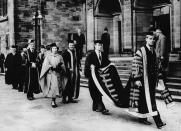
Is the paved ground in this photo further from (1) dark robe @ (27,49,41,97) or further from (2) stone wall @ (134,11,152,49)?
(2) stone wall @ (134,11,152,49)

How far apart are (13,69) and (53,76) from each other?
6.50 meters

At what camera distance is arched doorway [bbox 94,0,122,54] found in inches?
828

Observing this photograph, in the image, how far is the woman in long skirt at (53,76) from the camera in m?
9.10

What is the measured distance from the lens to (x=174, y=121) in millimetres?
6824

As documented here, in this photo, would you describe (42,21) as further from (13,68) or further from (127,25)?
(13,68)

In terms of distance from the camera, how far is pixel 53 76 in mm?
9195

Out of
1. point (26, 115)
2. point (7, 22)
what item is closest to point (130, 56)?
point (26, 115)

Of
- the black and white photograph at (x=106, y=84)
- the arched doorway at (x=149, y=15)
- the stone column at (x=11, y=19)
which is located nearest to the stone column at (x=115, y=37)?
the black and white photograph at (x=106, y=84)

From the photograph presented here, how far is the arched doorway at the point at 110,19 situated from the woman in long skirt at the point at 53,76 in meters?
12.0

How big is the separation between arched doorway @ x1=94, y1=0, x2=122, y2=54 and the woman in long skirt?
12030mm

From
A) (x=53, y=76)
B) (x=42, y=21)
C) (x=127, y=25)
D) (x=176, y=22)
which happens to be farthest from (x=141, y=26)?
(x=42, y=21)

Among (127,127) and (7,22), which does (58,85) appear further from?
(7,22)

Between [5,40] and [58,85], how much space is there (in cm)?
1926

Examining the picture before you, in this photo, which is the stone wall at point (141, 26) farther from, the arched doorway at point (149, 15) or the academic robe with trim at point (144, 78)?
the academic robe with trim at point (144, 78)
